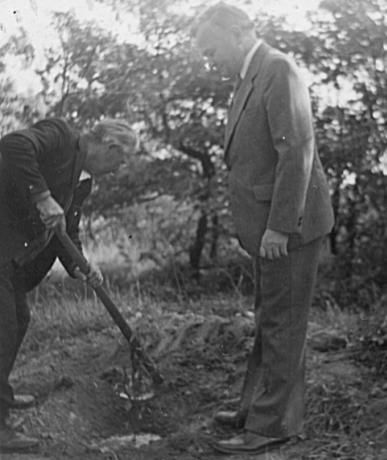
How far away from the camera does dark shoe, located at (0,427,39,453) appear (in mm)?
4001

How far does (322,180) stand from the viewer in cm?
379

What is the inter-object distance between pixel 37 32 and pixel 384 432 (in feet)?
7.60

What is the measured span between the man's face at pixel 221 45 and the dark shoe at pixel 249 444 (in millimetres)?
1469

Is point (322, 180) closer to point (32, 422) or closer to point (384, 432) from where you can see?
point (384, 432)

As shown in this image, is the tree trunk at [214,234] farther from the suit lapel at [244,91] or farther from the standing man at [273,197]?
the suit lapel at [244,91]

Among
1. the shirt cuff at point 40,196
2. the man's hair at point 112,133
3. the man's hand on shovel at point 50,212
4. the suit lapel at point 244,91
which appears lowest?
the man's hand on shovel at point 50,212

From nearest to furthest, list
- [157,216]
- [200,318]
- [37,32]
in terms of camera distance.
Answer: [37,32] → [200,318] → [157,216]

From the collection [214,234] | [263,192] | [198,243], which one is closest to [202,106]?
[214,234]

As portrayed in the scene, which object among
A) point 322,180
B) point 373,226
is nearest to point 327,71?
point 373,226

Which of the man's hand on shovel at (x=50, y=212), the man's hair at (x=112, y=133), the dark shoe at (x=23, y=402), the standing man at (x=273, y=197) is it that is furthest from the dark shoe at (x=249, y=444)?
the man's hair at (x=112, y=133)

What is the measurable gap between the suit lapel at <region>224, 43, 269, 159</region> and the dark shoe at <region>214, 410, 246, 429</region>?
3.93 ft

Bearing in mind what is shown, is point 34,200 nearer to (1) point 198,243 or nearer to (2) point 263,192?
(2) point 263,192

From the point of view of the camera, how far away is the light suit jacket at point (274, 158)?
358 centimetres

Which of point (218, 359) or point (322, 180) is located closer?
point (322, 180)
